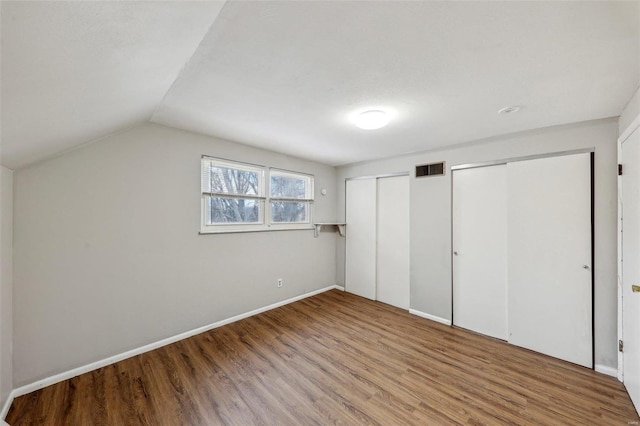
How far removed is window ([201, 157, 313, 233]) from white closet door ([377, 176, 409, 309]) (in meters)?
1.30

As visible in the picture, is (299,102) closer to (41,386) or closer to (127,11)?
(127,11)

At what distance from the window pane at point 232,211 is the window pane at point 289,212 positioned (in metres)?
0.30

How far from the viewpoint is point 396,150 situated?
11.5 ft

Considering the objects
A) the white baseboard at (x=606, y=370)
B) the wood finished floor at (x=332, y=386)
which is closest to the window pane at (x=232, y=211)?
the wood finished floor at (x=332, y=386)

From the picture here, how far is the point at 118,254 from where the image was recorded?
2344mm

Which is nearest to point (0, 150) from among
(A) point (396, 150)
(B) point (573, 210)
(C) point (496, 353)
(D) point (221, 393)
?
(D) point (221, 393)

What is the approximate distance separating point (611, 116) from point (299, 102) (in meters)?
2.89

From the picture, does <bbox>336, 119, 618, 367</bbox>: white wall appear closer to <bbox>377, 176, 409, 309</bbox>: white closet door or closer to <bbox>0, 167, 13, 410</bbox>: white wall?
<bbox>377, 176, 409, 309</bbox>: white closet door

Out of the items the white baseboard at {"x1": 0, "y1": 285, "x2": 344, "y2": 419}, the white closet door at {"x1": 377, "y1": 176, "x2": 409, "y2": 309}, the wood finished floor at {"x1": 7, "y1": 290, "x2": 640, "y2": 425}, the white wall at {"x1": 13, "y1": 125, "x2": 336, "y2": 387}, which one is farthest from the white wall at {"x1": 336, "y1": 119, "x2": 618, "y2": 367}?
the white wall at {"x1": 13, "y1": 125, "x2": 336, "y2": 387}

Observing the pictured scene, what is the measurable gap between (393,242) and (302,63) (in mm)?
3098

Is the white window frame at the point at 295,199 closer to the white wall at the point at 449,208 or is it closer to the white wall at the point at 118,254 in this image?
the white wall at the point at 118,254

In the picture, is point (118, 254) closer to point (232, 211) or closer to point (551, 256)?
point (232, 211)

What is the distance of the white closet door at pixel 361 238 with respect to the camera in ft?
13.6

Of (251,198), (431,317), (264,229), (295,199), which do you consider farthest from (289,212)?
(431,317)
